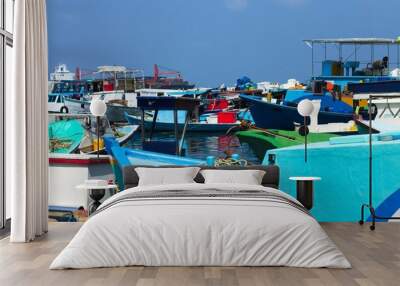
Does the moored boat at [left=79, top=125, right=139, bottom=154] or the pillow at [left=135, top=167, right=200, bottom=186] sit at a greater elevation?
the moored boat at [left=79, top=125, right=139, bottom=154]

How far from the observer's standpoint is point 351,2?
7938 millimetres

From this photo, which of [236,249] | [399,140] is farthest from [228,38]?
[236,249]

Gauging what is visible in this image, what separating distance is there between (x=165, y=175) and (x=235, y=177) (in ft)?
2.55

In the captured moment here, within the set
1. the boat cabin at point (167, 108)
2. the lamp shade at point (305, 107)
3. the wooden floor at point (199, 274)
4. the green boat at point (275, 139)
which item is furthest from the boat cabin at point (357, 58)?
the wooden floor at point (199, 274)

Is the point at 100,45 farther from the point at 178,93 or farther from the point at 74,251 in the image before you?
the point at 74,251

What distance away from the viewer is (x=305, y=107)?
7.49 m

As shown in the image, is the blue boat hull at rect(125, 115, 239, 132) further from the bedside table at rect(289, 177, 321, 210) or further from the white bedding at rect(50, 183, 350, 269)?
the white bedding at rect(50, 183, 350, 269)

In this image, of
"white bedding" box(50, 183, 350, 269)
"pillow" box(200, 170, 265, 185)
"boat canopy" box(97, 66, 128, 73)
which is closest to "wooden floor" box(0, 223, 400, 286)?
"white bedding" box(50, 183, 350, 269)

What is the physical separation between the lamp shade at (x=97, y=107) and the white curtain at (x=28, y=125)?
100 cm

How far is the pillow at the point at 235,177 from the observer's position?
22.6 feet

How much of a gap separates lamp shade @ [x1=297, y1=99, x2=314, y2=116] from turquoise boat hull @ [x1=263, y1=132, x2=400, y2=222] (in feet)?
1.35

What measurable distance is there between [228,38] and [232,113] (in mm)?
1011

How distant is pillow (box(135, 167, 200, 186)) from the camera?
695cm

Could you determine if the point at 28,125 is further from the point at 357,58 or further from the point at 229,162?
the point at 357,58
